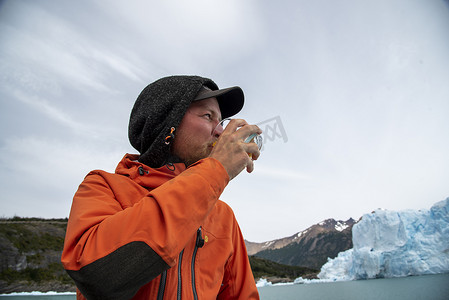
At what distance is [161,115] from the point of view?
1.19 meters

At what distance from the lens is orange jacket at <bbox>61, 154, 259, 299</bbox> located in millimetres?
565

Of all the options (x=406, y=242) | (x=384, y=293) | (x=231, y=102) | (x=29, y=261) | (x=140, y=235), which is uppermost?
(x=231, y=102)

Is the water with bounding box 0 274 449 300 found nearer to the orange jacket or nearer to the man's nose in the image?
the man's nose

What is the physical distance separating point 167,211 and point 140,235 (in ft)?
0.27

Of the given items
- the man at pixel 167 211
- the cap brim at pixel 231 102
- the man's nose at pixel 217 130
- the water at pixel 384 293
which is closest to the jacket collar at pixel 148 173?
the man at pixel 167 211

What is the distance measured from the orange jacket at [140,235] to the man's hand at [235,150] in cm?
4

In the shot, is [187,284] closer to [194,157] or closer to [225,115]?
Answer: [194,157]

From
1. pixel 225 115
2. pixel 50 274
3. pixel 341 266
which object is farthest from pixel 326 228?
pixel 225 115

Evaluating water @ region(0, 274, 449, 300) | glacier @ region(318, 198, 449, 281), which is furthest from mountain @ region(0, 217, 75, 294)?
glacier @ region(318, 198, 449, 281)

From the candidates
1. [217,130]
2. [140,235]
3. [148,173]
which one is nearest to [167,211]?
[140,235]

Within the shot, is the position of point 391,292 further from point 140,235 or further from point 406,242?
point 140,235

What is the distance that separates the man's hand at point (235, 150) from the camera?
0.75 metres

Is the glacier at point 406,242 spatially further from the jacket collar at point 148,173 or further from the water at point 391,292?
the jacket collar at point 148,173

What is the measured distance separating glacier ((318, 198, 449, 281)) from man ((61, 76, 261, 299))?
32578 millimetres
